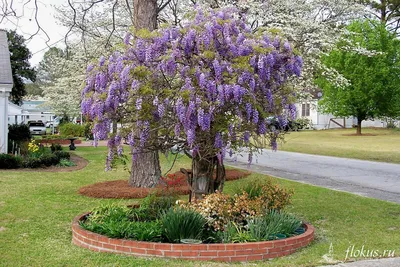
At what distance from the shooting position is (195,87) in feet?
22.6

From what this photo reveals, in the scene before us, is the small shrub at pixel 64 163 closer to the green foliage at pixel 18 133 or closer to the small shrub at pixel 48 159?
the small shrub at pixel 48 159

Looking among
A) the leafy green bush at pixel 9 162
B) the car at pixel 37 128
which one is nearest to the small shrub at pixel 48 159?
the leafy green bush at pixel 9 162

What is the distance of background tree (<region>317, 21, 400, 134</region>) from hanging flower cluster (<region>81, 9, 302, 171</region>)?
29.7 metres

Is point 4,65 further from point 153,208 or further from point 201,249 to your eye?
point 201,249

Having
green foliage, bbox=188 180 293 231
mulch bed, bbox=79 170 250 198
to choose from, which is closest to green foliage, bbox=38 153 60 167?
mulch bed, bbox=79 170 250 198

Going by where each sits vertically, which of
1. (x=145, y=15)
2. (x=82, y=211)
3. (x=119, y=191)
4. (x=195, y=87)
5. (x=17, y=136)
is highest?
(x=145, y=15)

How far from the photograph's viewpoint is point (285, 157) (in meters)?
23.5

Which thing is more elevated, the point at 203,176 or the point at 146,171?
the point at 203,176

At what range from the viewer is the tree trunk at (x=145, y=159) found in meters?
12.2

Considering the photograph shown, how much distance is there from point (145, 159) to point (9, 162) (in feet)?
22.5

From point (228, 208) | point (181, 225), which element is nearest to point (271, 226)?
point (228, 208)

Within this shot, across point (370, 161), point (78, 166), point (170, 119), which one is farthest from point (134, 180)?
point (370, 161)

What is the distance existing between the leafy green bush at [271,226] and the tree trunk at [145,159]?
17.7 feet

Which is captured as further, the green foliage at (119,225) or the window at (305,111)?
the window at (305,111)
